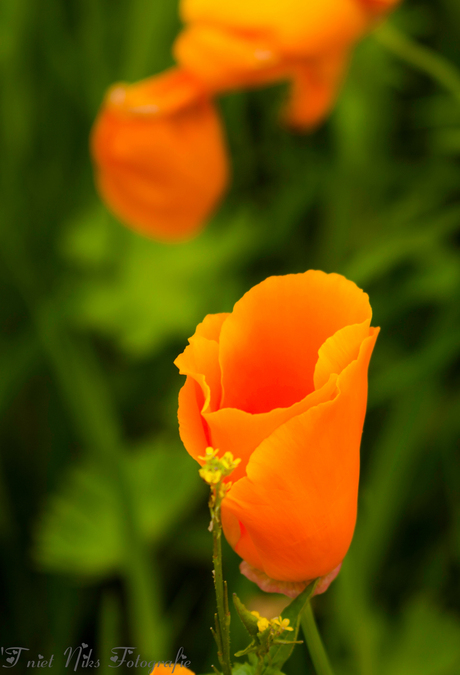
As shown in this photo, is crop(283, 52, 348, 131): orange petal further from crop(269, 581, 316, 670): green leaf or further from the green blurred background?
crop(269, 581, 316, 670): green leaf

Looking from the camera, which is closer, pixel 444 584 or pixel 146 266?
pixel 444 584

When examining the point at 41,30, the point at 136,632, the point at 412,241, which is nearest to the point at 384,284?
the point at 412,241

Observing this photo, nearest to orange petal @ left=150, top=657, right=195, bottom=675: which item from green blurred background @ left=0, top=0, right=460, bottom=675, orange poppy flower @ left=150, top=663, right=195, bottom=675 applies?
orange poppy flower @ left=150, top=663, right=195, bottom=675

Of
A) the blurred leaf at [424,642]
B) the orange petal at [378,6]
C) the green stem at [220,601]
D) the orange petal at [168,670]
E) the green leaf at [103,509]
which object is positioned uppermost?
the orange petal at [378,6]

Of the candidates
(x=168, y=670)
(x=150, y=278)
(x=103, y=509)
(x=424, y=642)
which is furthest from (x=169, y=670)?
(x=150, y=278)

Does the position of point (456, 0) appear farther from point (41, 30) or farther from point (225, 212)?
point (41, 30)

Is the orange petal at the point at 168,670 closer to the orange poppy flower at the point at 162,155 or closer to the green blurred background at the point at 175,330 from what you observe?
the green blurred background at the point at 175,330

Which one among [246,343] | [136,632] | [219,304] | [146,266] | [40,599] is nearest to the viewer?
[246,343]

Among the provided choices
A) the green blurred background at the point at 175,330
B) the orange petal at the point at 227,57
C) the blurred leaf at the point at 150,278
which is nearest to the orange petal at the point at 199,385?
the green blurred background at the point at 175,330
